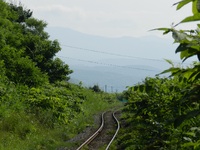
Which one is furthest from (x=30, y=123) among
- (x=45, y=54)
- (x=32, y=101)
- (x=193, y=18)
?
(x=193, y=18)

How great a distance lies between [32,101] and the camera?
19234 millimetres

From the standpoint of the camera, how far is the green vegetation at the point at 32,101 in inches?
582

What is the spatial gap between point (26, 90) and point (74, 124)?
375cm

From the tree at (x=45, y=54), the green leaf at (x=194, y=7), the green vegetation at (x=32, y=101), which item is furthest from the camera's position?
the tree at (x=45, y=54)

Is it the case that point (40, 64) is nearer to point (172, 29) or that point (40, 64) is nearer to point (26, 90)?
point (26, 90)

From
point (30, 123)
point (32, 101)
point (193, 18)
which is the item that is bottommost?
point (30, 123)

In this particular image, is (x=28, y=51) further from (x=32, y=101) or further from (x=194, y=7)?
(x=194, y=7)

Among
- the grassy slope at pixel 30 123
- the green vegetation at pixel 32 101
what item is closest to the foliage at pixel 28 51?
the green vegetation at pixel 32 101

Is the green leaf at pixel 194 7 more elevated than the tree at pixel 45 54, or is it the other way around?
the tree at pixel 45 54

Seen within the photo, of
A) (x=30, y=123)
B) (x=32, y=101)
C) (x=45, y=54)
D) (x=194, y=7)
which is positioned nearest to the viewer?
(x=194, y=7)

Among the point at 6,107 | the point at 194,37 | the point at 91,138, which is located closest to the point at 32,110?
the point at 6,107

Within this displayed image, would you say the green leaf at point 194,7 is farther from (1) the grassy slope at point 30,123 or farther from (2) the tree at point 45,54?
(2) the tree at point 45,54

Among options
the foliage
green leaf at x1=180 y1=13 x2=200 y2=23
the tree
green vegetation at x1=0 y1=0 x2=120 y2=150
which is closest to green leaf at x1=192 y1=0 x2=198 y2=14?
green leaf at x1=180 y1=13 x2=200 y2=23

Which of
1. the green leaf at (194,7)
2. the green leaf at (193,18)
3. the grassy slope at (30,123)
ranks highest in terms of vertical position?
the green leaf at (194,7)
